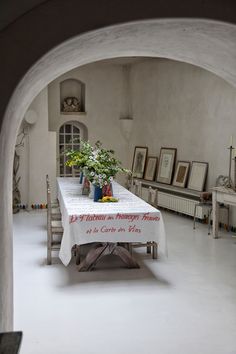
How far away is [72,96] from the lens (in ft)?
41.7

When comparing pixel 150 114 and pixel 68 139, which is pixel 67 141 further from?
pixel 150 114

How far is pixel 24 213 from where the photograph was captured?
10.7m

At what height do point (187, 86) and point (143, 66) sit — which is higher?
point (143, 66)

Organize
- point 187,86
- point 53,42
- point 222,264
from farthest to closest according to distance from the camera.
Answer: point 187,86, point 222,264, point 53,42

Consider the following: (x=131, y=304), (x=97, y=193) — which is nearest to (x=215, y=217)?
(x=97, y=193)

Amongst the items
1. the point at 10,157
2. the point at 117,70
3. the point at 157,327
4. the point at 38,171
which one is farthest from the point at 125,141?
the point at 10,157

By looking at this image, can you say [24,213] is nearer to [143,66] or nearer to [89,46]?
[143,66]

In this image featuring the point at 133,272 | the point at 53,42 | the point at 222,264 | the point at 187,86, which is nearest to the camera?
the point at 53,42

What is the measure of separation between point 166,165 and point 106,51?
821 cm

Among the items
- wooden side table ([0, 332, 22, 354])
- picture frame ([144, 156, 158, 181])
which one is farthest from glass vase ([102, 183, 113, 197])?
wooden side table ([0, 332, 22, 354])

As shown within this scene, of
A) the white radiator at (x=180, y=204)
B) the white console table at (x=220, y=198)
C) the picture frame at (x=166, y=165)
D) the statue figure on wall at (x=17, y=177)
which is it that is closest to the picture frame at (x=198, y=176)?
the white radiator at (x=180, y=204)

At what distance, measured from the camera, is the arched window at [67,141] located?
12641 millimetres

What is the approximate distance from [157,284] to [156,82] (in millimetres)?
7078

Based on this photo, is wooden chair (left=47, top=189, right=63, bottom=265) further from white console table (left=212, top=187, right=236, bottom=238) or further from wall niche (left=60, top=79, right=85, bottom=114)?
wall niche (left=60, top=79, right=85, bottom=114)
